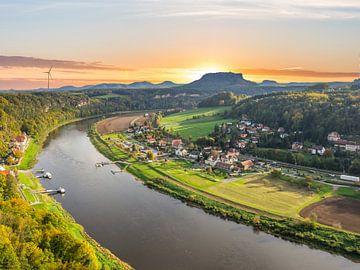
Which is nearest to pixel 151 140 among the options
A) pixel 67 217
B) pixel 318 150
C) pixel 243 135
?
pixel 243 135

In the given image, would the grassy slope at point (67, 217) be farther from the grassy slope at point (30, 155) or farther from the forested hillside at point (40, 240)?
the grassy slope at point (30, 155)

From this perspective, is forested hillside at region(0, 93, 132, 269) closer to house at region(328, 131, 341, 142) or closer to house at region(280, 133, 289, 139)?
house at region(280, 133, 289, 139)

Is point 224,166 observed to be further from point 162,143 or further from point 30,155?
point 30,155

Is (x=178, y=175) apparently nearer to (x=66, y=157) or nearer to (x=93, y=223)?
(x=93, y=223)

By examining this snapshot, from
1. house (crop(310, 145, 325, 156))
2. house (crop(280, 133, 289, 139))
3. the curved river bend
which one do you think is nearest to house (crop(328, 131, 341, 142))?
house (crop(310, 145, 325, 156))

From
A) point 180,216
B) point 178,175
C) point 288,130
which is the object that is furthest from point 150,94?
point 180,216
